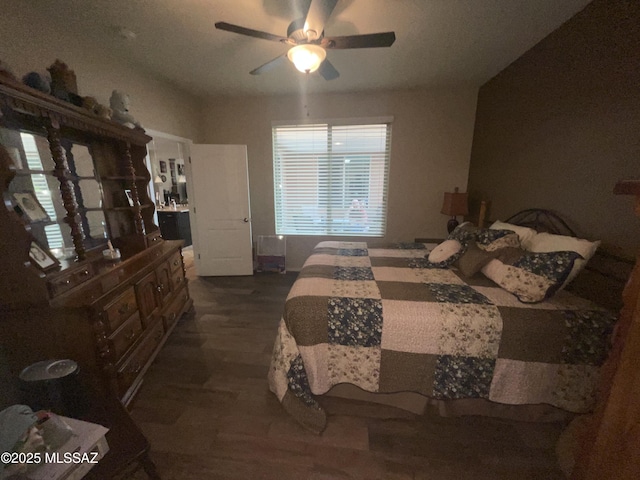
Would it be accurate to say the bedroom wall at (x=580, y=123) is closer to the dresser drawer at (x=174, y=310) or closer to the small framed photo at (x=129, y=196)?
the dresser drawer at (x=174, y=310)

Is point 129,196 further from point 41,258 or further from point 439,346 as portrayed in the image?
point 439,346

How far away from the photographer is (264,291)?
325 cm

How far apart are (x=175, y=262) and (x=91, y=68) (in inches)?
70.2

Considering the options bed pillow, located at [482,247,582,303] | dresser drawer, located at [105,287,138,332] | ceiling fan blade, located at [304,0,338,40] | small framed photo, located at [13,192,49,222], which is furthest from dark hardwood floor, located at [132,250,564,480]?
ceiling fan blade, located at [304,0,338,40]

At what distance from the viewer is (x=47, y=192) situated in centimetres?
154

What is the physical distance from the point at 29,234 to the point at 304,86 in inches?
121

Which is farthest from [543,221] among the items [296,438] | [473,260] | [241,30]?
[241,30]

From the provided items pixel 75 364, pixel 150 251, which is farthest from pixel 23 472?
pixel 150 251

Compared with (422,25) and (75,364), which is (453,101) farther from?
(75,364)

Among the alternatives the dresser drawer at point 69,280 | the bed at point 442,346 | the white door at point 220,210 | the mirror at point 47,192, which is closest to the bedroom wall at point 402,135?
the white door at point 220,210

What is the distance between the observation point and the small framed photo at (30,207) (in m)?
1.35

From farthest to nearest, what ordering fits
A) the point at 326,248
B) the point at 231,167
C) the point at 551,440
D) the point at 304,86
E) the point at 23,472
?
the point at 231,167 → the point at 304,86 → the point at 326,248 → the point at 551,440 → the point at 23,472

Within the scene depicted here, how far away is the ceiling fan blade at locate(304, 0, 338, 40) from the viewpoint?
132 cm

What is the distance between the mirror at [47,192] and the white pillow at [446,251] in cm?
254
